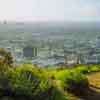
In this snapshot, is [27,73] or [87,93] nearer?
[27,73]

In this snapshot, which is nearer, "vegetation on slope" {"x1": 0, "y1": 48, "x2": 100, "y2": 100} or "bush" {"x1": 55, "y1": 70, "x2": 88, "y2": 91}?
"vegetation on slope" {"x1": 0, "y1": 48, "x2": 100, "y2": 100}

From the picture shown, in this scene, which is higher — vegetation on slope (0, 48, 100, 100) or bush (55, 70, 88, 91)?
vegetation on slope (0, 48, 100, 100)

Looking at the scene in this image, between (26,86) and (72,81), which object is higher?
(26,86)

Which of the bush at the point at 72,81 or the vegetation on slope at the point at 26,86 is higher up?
the vegetation on slope at the point at 26,86

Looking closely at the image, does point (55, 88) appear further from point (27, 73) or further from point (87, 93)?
point (87, 93)

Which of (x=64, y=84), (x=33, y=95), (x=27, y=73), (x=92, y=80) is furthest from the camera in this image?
(x=92, y=80)

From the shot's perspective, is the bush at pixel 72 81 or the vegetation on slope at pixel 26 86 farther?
the bush at pixel 72 81

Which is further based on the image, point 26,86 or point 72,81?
point 72,81

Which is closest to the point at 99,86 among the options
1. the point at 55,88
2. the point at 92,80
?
the point at 92,80

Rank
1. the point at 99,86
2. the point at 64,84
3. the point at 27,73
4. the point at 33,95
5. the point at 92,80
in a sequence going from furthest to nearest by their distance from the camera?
1. the point at 92,80
2. the point at 99,86
3. the point at 64,84
4. the point at 27,73
5. the point at 33,95

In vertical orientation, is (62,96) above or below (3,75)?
below
